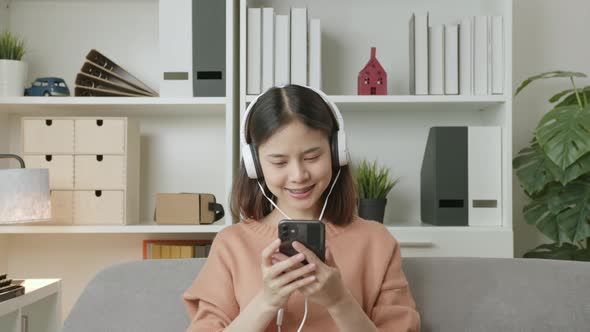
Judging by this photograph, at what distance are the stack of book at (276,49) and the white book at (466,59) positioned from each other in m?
0.50

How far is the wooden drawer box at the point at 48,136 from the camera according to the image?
2.16 m

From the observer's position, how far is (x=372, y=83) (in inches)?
86.4

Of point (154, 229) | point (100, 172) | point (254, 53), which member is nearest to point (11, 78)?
point (100, 172)

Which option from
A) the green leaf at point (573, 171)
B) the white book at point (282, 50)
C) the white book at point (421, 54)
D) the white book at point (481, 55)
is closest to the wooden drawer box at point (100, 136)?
the white book at point (282, 50)

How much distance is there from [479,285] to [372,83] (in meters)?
1.22

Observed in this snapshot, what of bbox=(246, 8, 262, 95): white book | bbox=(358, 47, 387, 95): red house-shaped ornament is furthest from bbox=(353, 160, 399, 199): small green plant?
bbox=(246, 8, 262, 95): white book

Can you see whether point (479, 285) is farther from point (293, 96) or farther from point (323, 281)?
point (293, 96)

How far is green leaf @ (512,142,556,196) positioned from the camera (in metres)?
2.10

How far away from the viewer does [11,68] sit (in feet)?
7.18

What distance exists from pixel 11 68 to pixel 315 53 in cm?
109

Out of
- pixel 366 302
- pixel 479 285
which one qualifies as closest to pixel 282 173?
pixel 366 302

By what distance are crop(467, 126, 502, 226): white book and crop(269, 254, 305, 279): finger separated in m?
1.39

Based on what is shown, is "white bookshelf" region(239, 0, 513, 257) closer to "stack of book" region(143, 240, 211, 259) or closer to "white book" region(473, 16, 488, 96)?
"white book" region(473, 16, 488, 96)

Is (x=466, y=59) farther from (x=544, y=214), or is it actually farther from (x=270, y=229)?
(x=270, y=229)
